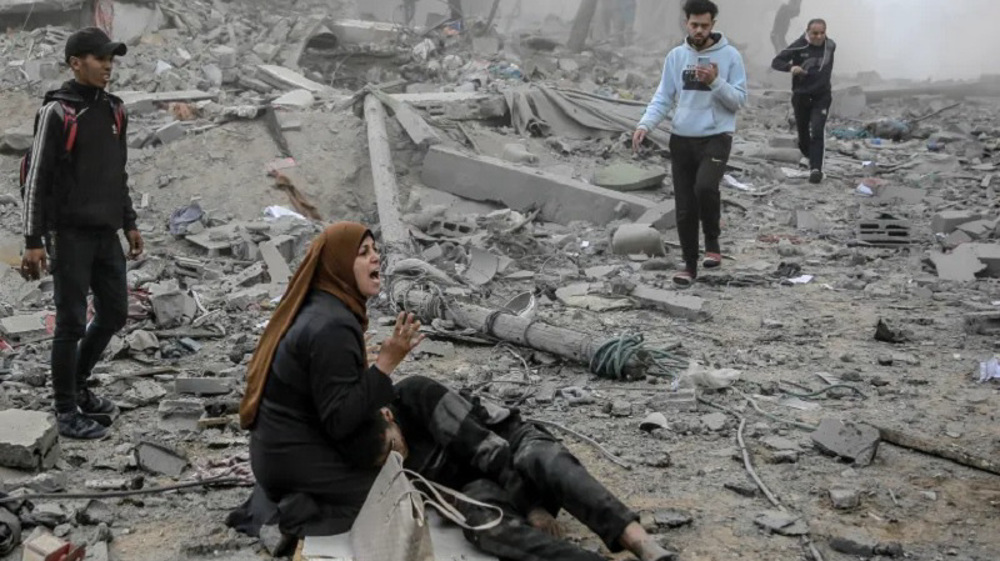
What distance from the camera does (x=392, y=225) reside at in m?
9.19

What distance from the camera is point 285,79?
16.0 m

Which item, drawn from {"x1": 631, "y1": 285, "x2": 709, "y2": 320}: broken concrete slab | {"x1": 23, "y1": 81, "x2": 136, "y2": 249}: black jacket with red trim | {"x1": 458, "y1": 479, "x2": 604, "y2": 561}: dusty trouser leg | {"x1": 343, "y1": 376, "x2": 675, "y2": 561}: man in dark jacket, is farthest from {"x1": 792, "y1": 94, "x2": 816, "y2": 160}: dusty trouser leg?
{"x1": 458, "y1": 479, "x2": 604, "y2": 561}: dusty trouser leg

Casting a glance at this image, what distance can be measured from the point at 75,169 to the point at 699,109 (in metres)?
4.33

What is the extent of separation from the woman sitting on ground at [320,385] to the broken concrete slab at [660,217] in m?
6.36

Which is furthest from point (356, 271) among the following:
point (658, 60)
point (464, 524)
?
point (658, 60)

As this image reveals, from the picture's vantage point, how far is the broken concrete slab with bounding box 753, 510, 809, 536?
4.04 meters

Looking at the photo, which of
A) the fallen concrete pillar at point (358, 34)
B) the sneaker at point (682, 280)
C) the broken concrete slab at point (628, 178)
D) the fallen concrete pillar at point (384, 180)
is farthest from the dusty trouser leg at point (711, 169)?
the fallen concrete pillar at point (358, 34)

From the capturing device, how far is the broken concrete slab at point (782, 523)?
4.04 metres

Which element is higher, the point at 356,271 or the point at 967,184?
the point at 356,271

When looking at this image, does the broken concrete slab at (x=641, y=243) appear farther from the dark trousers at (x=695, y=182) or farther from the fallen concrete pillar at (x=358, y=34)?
the fallen concrete pillar at (x=358, y=34)

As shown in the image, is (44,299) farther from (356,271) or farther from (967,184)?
(967,184)

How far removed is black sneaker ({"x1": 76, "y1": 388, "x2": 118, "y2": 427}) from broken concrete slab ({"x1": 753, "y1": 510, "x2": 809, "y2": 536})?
3.19 m

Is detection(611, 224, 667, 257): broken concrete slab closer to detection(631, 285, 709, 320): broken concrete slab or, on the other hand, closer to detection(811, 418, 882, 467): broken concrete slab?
detection(631, 285, 709, 320): broken concrete slab

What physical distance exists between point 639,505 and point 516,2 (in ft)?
97.7
